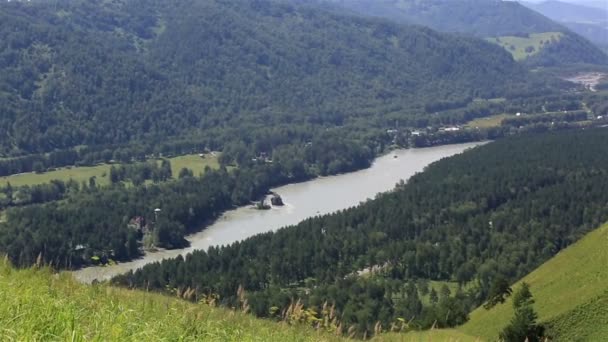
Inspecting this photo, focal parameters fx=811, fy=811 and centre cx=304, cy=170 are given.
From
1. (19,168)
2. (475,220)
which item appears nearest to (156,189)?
(19,168)

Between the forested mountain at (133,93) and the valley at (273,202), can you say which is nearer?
the valley at (273,202)

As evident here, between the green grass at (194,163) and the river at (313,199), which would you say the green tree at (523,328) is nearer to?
the river at (313,199)

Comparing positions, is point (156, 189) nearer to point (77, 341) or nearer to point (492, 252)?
point (492, 252)

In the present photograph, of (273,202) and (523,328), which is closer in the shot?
(523,328)

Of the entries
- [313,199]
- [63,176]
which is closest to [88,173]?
[63,176]

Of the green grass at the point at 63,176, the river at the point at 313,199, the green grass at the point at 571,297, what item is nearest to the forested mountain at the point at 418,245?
the green grass at the point at 571,297

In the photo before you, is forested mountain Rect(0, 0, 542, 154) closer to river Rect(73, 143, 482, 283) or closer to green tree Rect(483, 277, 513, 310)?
river Rect(73, 143, 482, 283)

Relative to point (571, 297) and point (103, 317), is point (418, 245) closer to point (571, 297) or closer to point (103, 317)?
point (571, 297)
